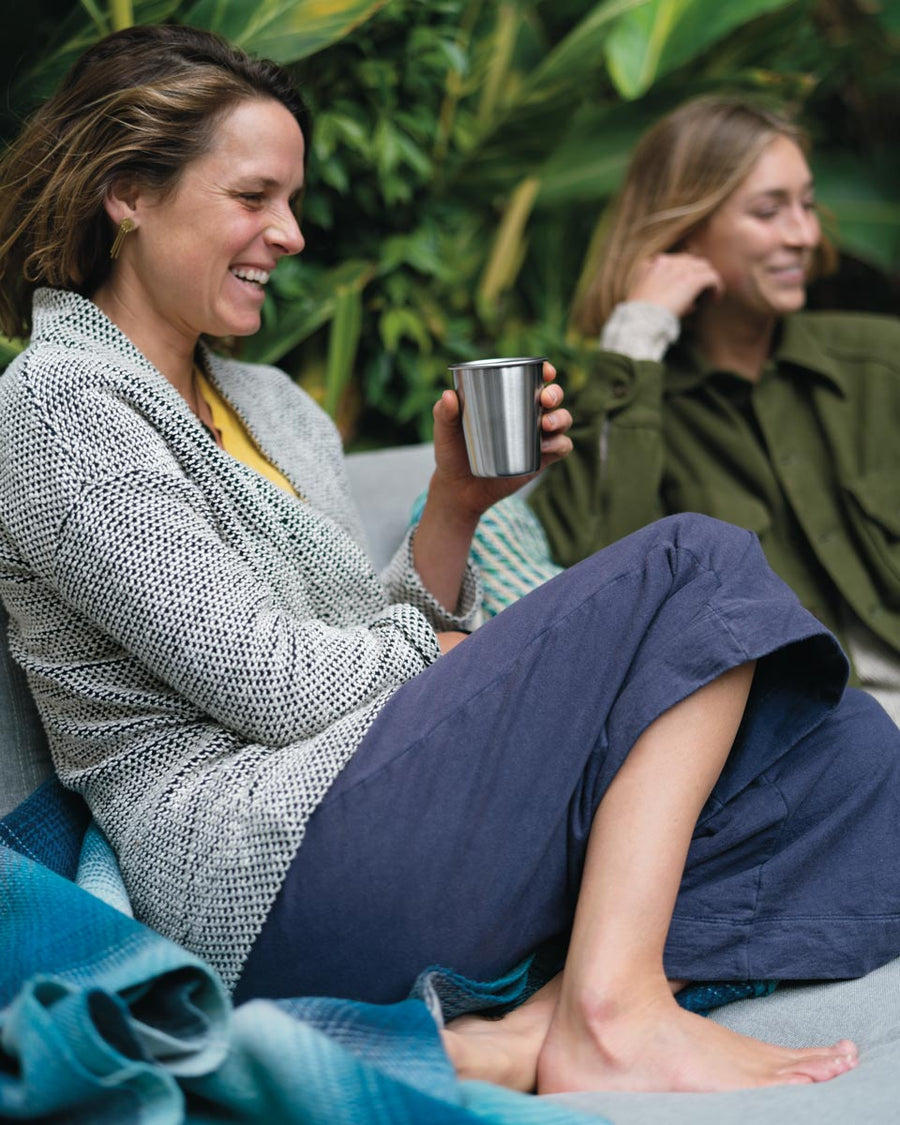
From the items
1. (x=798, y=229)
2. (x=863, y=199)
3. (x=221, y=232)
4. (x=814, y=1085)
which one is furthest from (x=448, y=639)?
(x=863, y=199)

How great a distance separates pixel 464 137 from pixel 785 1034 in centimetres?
206

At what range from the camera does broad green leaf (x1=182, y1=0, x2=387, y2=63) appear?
1.96m

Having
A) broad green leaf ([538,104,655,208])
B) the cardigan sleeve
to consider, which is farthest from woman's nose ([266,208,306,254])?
broad green leaf ([538,104,655,208])

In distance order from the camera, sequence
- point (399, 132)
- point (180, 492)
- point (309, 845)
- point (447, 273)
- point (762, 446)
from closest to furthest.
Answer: point (309, 845) → point (180, 492) → point (762, 446) → point (399, 132) → point (447, 273)

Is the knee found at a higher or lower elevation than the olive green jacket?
higher

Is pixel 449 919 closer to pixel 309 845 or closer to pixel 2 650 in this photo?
pixel 309 845

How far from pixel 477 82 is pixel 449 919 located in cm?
208

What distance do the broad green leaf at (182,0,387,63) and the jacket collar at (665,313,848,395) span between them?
833 mm

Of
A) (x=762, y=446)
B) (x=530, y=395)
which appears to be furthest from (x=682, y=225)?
(x=530, y=395)

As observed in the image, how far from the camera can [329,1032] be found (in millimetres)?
1048

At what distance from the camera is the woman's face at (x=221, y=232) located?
148 centimetres

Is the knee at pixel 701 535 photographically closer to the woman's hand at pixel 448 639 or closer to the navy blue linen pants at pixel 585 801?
the navy blue linen pants at pixel 585 801

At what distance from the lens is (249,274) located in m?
1.56

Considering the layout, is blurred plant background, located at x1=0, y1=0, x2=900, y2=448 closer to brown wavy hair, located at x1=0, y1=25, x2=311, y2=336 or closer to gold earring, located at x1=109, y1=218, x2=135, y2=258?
brown wavy hair, located at x1=0, y1=25, x2=311, y2=336
